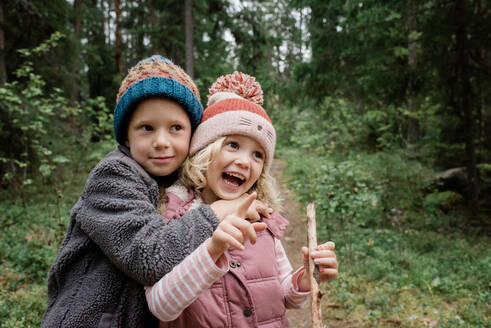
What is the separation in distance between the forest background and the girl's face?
2.95 metres

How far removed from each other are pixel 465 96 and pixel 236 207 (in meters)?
7.05

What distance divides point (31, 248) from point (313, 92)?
6.47 metres

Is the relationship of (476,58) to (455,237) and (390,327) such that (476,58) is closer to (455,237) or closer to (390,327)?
(455,237)

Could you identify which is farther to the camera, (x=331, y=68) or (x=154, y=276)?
(x=331, y=68)

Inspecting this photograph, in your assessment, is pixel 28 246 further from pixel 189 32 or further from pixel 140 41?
pixel 140 41

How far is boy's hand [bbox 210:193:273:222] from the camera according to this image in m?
1.41

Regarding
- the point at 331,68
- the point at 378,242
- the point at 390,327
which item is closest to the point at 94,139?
the point at 331,68

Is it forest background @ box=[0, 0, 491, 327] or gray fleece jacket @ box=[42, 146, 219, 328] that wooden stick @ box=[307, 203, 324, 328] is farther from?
forest background @ box=[0, 0, 491, 327]

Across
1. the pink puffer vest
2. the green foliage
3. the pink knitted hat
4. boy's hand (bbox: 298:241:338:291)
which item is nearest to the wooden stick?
boy's hand (bbox: 298:241:338:291)

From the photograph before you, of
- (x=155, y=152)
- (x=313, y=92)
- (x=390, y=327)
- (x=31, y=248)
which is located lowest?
(x=390, y=327)

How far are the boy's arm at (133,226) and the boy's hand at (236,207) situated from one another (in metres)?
0.11

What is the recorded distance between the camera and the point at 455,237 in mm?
6441

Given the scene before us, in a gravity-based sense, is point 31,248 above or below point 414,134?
below

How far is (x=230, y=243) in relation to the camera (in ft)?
3.67
